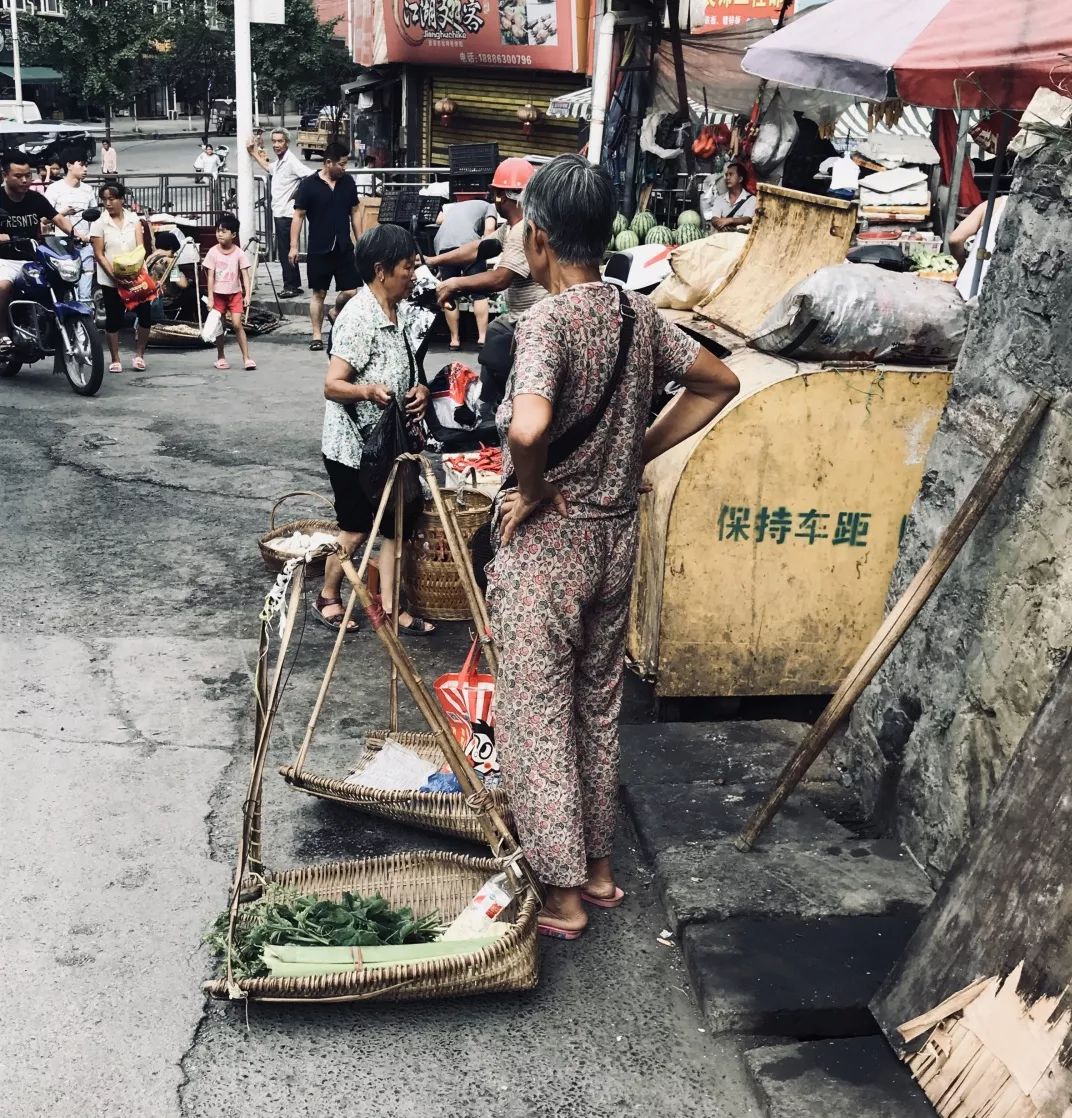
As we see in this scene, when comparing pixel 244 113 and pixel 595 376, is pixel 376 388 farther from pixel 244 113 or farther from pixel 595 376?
pixel 244 113

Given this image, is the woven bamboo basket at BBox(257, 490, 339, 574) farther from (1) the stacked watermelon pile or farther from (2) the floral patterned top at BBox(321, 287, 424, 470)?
(1) the stacked watermelon pile

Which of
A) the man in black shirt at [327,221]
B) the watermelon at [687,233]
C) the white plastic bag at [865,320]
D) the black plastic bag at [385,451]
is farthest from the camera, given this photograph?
the man in black shirt at [327,221]

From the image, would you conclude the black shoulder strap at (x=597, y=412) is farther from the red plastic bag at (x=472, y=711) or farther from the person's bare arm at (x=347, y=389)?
the person's bare arm at (x=347, y=389)

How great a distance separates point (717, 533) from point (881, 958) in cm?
175

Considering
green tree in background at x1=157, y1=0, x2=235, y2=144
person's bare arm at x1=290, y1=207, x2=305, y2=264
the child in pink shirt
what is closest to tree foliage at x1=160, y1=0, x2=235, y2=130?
green tree in background at x1=157, y1=0, x2=235, y2=144

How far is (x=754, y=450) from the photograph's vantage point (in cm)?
450

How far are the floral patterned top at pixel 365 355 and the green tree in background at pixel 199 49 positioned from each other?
4527 centimetres

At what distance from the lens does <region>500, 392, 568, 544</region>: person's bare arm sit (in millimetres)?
2994

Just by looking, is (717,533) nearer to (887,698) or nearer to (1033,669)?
(887,698)

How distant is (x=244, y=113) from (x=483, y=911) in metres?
13.8

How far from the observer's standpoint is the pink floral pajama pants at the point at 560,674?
3287 mm

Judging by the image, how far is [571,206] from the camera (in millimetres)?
3139

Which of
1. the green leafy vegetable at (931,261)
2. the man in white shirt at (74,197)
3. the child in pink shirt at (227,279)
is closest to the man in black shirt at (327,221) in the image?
the child in pink shirt at (227,279)

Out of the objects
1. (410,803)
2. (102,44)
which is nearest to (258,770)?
(410,803)
